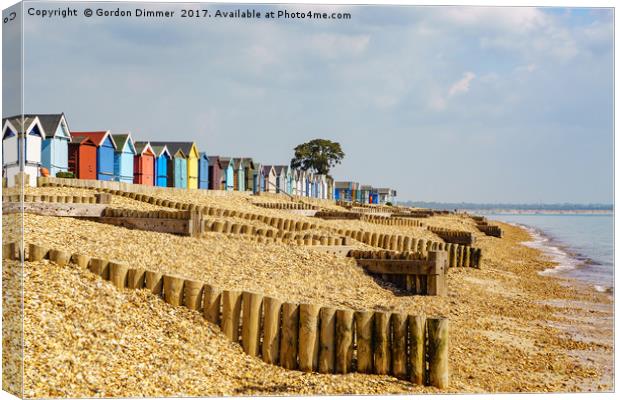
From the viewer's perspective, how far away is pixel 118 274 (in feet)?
29.0

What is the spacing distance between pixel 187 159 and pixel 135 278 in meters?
37.3

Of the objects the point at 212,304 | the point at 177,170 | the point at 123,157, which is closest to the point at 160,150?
the point at 177,170

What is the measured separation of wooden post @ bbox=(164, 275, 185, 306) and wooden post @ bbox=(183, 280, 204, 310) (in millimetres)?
69

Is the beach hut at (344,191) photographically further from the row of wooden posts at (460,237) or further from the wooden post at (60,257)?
the wooden post at (60,257)

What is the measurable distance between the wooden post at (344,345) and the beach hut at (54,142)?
2301 cm

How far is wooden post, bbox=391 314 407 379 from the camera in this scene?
779 cm

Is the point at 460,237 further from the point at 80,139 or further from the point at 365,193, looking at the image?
the point at 365,193

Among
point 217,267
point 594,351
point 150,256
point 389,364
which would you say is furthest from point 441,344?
point 150,256

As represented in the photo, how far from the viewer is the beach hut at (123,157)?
3562 centimetres

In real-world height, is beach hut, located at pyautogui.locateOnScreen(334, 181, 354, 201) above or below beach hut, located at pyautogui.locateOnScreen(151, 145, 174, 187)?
below

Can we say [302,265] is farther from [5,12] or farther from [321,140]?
[321,140]

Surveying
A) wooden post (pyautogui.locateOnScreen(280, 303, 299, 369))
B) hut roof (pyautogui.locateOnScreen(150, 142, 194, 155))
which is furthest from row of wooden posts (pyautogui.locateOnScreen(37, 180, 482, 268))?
hut roof (pyautogui.locateOnScreen(150, 142, 194, 155))

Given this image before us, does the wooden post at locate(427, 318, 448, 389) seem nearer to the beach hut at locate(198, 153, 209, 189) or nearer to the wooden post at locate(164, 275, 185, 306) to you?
the wooden post at locate(164, 275, 185, 306)

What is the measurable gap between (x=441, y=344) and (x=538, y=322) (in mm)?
5705
